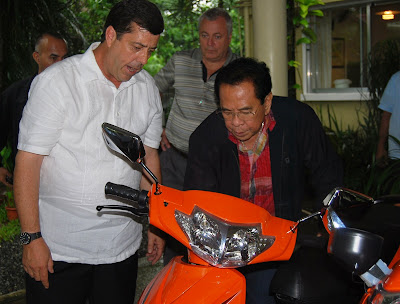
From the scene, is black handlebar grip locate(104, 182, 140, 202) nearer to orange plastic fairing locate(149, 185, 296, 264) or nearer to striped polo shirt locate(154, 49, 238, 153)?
orange plastic fairing locate(149, 185, 296, 264)

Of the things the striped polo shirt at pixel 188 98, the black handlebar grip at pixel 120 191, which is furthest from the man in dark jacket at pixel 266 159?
the striped polo shirt at pixel 188 98

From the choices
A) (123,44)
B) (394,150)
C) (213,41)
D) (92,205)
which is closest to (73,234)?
(92,205)

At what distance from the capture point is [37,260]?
2.20 m

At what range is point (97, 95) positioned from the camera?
2305 millimetres

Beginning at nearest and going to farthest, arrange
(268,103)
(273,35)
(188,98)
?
(268,103) → (188,98) → (273,35)

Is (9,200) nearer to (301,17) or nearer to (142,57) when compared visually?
(142,57)

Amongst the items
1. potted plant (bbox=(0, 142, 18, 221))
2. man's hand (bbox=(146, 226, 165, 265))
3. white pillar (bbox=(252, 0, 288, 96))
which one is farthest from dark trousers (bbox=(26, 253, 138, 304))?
white pillar (bbox=(252, 0, 288, 96))

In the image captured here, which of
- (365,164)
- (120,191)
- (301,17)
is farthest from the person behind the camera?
(301,17)

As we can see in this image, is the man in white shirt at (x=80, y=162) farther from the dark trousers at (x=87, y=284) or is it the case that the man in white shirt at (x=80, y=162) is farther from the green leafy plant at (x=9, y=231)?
the green leafy plant at (x=9, y=231)

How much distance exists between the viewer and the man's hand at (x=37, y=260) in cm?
220

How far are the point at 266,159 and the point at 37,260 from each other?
112cm

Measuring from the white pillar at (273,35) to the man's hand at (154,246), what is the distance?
117 inches

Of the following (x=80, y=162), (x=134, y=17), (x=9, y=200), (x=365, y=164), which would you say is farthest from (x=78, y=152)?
(x=365, y=164)

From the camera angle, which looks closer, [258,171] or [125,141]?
[125,141]
